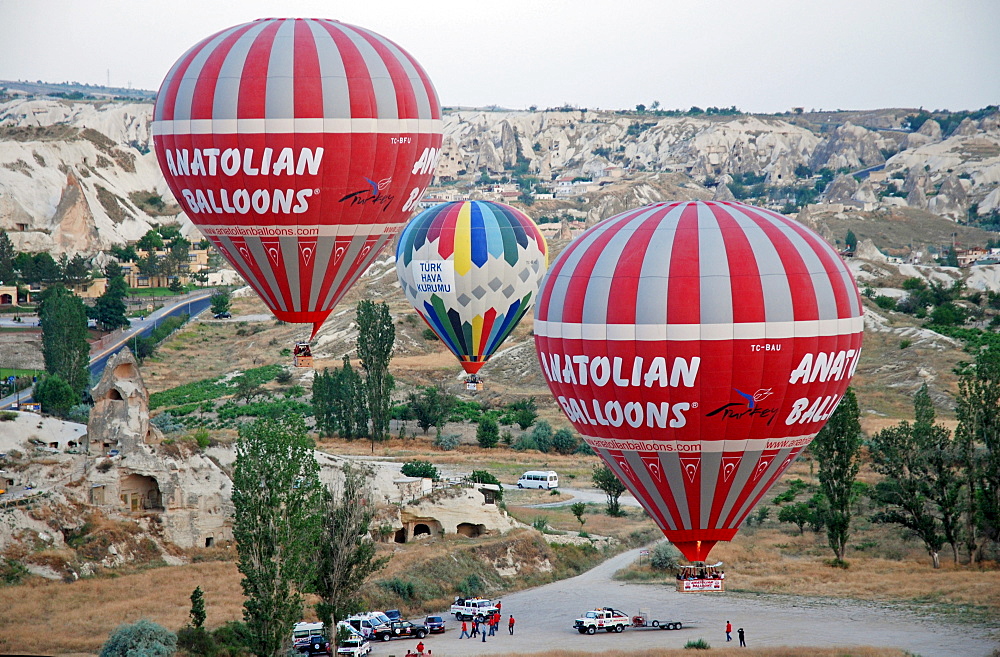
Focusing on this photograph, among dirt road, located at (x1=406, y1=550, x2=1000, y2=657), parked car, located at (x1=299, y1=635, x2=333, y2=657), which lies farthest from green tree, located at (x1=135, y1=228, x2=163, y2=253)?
parked car, located at (x1=299, y1=635, x2=333, y2=657)

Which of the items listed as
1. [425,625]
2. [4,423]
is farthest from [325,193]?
[4,423]

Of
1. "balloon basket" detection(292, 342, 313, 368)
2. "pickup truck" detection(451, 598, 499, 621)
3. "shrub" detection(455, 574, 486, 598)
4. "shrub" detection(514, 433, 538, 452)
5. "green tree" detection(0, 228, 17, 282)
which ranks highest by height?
"green tree" detection(0, 228, 17, 282)

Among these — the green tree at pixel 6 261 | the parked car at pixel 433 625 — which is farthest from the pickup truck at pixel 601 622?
the green tree at pixel 6 261

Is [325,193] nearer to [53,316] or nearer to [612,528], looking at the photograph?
[612,528]

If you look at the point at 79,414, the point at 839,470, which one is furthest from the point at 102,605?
the point at 79,414

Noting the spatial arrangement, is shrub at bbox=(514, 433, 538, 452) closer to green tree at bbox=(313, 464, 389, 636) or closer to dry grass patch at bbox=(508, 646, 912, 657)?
dry grass patch at bbox=(508, 646, 912, 657)

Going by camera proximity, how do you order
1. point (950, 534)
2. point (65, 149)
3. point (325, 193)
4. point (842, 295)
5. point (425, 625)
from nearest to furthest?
point (842, 295), point (325, 193), point (425, 625), point (950, 534), point (65, 149)
